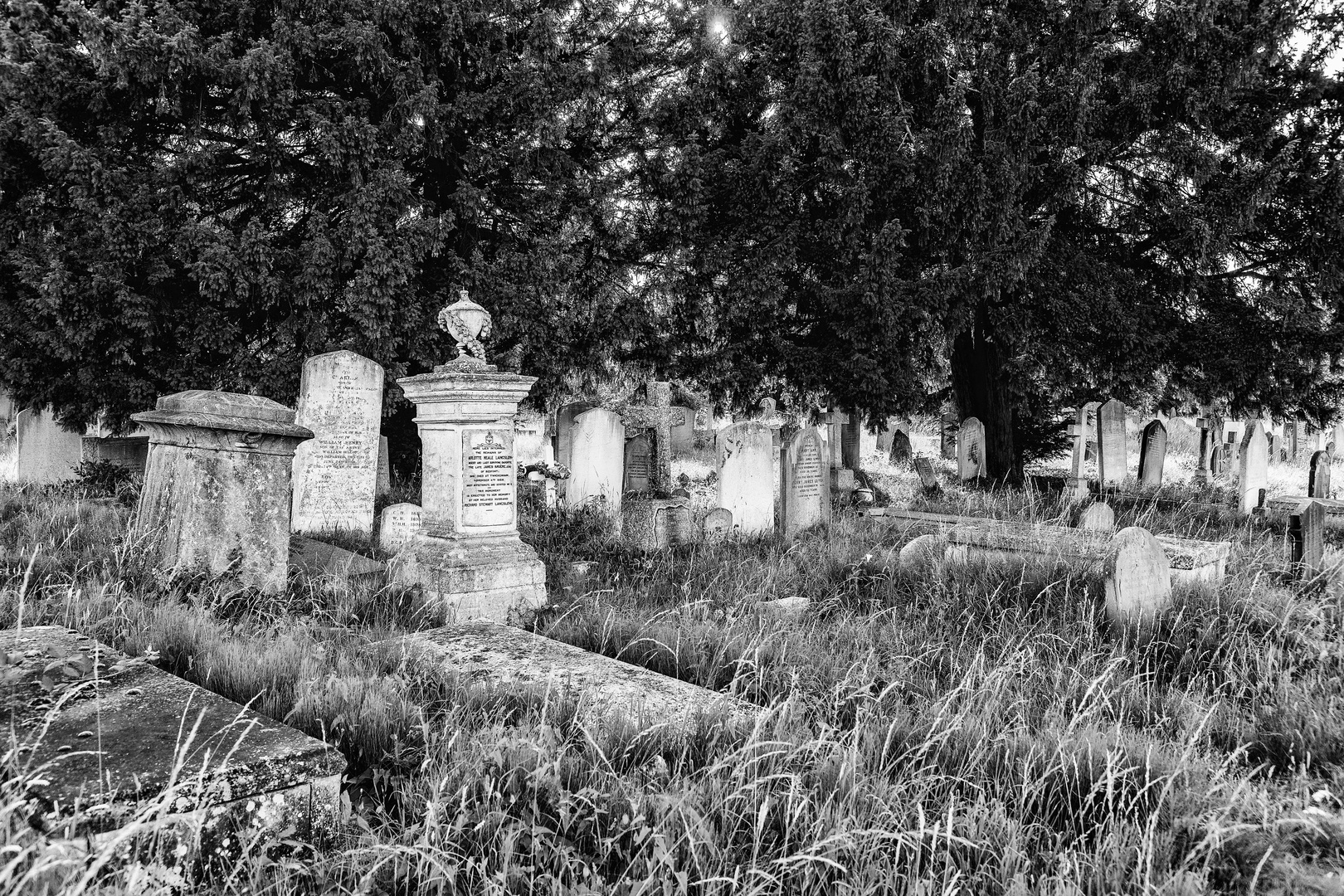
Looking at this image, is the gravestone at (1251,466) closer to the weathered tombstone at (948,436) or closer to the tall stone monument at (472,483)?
the weathered tombstone at (948,436)

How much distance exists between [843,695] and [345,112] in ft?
30.9

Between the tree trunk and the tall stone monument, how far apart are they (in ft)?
28.1

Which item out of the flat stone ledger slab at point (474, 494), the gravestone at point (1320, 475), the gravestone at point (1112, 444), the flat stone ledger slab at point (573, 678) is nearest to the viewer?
the flat stone ledger slab at point (573, 678)

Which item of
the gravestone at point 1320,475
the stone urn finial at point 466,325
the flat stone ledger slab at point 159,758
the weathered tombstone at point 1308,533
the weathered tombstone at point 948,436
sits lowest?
the flat stone ledger slab at point 159,758

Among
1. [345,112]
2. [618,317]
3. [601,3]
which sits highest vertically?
[601,3]

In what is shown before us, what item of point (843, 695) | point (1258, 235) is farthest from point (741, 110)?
point (843, 695)

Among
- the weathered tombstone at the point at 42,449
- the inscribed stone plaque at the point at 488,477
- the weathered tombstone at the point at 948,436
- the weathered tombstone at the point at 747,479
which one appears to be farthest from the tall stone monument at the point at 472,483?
the weathered tombstone at the point at 948,436

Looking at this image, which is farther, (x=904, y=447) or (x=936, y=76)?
(x=904, y=447)

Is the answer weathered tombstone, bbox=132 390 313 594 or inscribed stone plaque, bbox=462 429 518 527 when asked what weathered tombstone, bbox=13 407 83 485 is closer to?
weathered tombstone, bbox=132 390 313 594

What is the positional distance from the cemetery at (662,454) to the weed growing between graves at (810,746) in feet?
0.09

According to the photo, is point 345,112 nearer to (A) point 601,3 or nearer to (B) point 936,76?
(A) point 601,3

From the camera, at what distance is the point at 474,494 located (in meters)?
6.07

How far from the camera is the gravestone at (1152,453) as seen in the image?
12.6m

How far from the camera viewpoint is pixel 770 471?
921 centimetres
